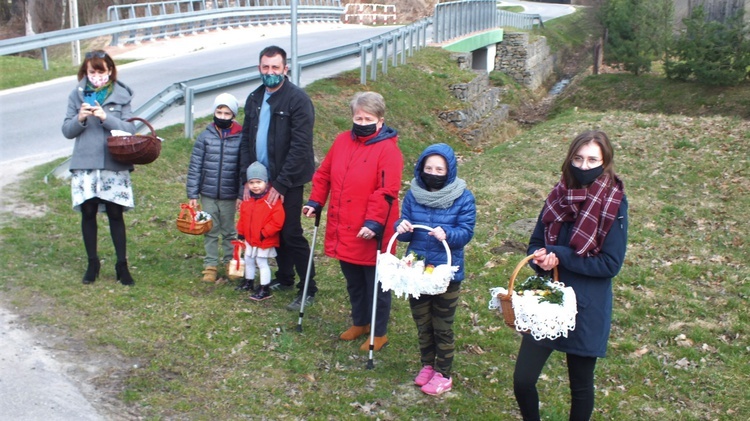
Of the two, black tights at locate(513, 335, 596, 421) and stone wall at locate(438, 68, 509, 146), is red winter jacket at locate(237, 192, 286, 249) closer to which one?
black tights at locate(513, 335, 596, 421)

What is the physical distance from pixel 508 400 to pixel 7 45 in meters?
14.9

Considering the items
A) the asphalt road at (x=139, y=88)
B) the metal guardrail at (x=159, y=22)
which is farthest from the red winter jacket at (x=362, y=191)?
the metal guardrail at (x=159, y=22)

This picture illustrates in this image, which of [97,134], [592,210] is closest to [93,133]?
[97,134]

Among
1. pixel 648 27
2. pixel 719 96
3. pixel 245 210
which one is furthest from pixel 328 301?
pixel 648 27

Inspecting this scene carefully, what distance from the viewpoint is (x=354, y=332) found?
6719 mm

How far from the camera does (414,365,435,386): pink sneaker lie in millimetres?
5906

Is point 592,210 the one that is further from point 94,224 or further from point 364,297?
point 94,224

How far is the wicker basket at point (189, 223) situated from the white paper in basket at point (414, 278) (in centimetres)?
262

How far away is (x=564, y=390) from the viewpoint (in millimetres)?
6121

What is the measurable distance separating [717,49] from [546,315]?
24.9 meters

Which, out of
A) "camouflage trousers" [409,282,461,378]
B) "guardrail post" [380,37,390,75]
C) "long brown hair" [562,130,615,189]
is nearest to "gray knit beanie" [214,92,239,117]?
"camouflage trousers" [409,282,461,378]

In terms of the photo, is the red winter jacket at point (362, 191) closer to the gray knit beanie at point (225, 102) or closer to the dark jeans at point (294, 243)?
the dark jeans at point (294, 243)

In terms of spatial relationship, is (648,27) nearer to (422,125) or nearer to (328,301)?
(422,125)

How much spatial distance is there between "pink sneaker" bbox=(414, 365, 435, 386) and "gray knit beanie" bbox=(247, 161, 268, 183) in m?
2.30
